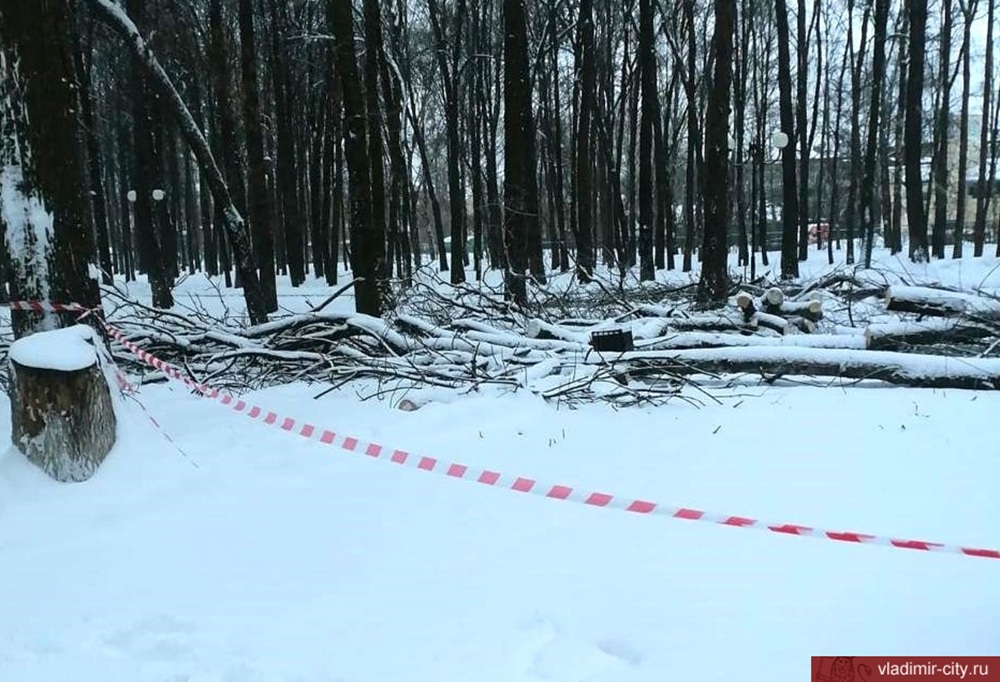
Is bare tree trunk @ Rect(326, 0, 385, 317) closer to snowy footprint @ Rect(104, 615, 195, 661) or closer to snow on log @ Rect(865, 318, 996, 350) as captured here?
snow on log @ Rect(865, 318, 996, 350)

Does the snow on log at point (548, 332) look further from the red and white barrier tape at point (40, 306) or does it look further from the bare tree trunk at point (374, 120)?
the bare tree trunk at point (374, 120)

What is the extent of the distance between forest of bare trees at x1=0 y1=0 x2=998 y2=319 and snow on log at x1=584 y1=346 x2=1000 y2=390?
3.64m

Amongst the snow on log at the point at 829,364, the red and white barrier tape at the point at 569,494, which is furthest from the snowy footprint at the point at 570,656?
the snow on log at the point at 829,364

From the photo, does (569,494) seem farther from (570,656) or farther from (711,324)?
(711,324)

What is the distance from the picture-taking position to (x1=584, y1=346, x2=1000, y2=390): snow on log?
580 centimetres

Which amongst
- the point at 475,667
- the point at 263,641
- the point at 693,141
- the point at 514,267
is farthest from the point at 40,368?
the point at 693,141

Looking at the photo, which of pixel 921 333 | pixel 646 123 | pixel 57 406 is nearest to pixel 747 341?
pixel 921 333

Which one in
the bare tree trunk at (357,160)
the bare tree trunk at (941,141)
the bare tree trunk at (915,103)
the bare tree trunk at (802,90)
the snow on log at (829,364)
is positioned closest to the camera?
the snow on log at (829,364)

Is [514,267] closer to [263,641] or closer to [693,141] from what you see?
[263,641]

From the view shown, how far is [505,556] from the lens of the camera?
135 inches

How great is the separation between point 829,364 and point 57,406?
5.41 meters

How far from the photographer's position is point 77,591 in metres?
3.27

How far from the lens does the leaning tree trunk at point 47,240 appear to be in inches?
175

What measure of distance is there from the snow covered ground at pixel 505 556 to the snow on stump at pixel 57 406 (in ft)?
0.51
